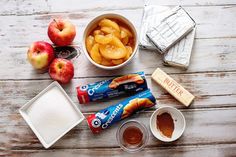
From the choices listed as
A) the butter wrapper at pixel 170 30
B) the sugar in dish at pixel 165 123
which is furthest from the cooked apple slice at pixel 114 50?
the sugar in dish at pixel 165 123

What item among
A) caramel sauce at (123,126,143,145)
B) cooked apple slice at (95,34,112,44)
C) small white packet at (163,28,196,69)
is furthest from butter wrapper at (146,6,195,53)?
caramel sauce at (123,126,143,145)

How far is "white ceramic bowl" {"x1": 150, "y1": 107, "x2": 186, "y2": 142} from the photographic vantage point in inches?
43.5

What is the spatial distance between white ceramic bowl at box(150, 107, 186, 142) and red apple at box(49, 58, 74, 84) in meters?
0.26

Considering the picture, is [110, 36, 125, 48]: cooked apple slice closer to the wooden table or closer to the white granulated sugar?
the wooden table

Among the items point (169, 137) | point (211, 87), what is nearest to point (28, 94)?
point (169, 137)

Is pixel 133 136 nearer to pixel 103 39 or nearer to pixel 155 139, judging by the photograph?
pixel 155 139

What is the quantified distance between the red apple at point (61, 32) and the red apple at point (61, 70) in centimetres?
5

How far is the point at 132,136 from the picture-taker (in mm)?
1127

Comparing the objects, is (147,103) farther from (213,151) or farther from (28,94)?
(28,94)

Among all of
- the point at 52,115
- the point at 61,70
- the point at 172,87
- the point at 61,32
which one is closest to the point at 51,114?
the point at 52,115

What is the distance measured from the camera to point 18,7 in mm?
1204

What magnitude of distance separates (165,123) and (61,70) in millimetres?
321

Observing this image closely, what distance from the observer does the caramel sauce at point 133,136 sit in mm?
1121

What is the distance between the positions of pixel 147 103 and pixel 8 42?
44 cm
